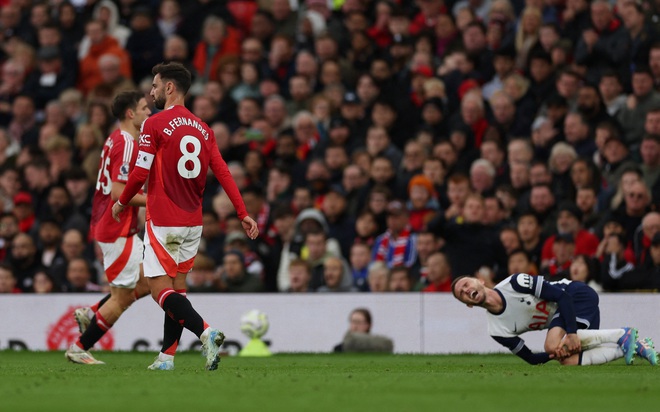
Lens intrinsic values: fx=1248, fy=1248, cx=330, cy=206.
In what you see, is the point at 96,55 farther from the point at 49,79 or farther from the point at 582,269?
the point at 582,269

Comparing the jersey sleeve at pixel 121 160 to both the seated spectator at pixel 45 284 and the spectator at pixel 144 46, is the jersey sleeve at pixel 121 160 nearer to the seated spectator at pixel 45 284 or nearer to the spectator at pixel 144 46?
the seated spectator at pixel 45 284

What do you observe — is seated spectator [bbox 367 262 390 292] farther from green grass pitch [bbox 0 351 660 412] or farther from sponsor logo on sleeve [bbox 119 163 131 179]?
sponsor logo on sleeve [bbox 119 163 131 179]

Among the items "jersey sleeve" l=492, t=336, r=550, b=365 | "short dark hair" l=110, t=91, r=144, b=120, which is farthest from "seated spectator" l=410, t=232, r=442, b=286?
"short dark hair" l=110, t=91, r=144, b=120

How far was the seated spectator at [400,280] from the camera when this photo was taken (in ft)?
50.9

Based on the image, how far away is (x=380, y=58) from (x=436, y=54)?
876mm

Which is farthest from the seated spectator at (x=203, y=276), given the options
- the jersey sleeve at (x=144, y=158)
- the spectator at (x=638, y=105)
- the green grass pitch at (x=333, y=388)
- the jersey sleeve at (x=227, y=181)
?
the jersey sleeve at (x=144, y=158)

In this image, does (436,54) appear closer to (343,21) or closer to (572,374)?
(343,21)

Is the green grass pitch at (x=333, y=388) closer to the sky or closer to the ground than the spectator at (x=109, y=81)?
closer to the ground

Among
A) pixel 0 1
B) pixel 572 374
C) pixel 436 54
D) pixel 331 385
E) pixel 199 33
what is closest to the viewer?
pixel 331 385

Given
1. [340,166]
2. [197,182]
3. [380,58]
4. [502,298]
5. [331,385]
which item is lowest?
[331,385]

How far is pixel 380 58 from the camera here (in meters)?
19.5

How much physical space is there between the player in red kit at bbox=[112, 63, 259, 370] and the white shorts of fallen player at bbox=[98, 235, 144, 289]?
5.04 ft

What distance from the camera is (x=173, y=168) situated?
10156 mm

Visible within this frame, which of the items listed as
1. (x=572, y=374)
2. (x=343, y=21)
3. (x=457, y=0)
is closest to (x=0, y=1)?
(x=343, y=21)
